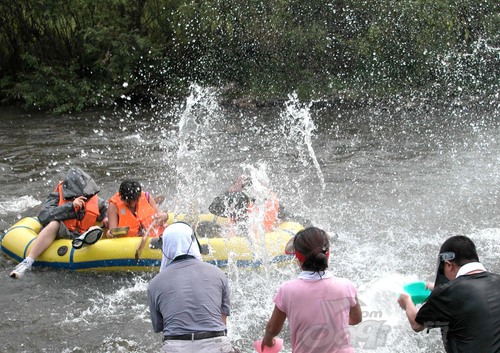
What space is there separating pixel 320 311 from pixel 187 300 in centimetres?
89

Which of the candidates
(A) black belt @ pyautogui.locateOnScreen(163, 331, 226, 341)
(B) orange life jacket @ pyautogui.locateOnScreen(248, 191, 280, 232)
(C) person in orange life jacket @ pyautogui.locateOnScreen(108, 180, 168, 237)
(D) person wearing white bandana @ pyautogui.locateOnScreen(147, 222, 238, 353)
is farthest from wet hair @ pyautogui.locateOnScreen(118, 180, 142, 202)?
(A) black belt @ pyautogui.locateOnScreen(163, 331, 226, 341)

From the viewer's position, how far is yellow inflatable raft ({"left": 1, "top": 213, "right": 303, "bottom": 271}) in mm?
7582

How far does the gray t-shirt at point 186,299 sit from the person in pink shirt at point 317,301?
0.56 m

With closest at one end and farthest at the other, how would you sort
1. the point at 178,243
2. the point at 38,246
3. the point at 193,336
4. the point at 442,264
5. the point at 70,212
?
the point at 442,264, the point at 193,336, the point at 178,243, the point at 38,246, the point at 70,212

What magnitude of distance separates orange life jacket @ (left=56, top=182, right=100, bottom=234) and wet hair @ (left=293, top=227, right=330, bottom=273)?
16.4ft

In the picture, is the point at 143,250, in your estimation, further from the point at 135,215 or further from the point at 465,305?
the point at 465,305

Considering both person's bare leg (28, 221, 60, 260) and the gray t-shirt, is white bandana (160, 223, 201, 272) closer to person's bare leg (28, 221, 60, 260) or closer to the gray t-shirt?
the gray t-shirt

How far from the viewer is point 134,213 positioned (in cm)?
806

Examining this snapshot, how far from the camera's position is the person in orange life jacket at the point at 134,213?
26.1 feet

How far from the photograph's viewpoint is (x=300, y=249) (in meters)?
3.78

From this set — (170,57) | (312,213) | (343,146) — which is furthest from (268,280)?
(170,57)

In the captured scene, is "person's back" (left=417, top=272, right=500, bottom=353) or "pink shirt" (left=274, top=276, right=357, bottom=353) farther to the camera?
"pink shirt" (left=274, top=276, right=357, bottom=353)

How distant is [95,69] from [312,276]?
1550cm

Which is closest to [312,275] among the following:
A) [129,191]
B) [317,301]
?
[317,301]
